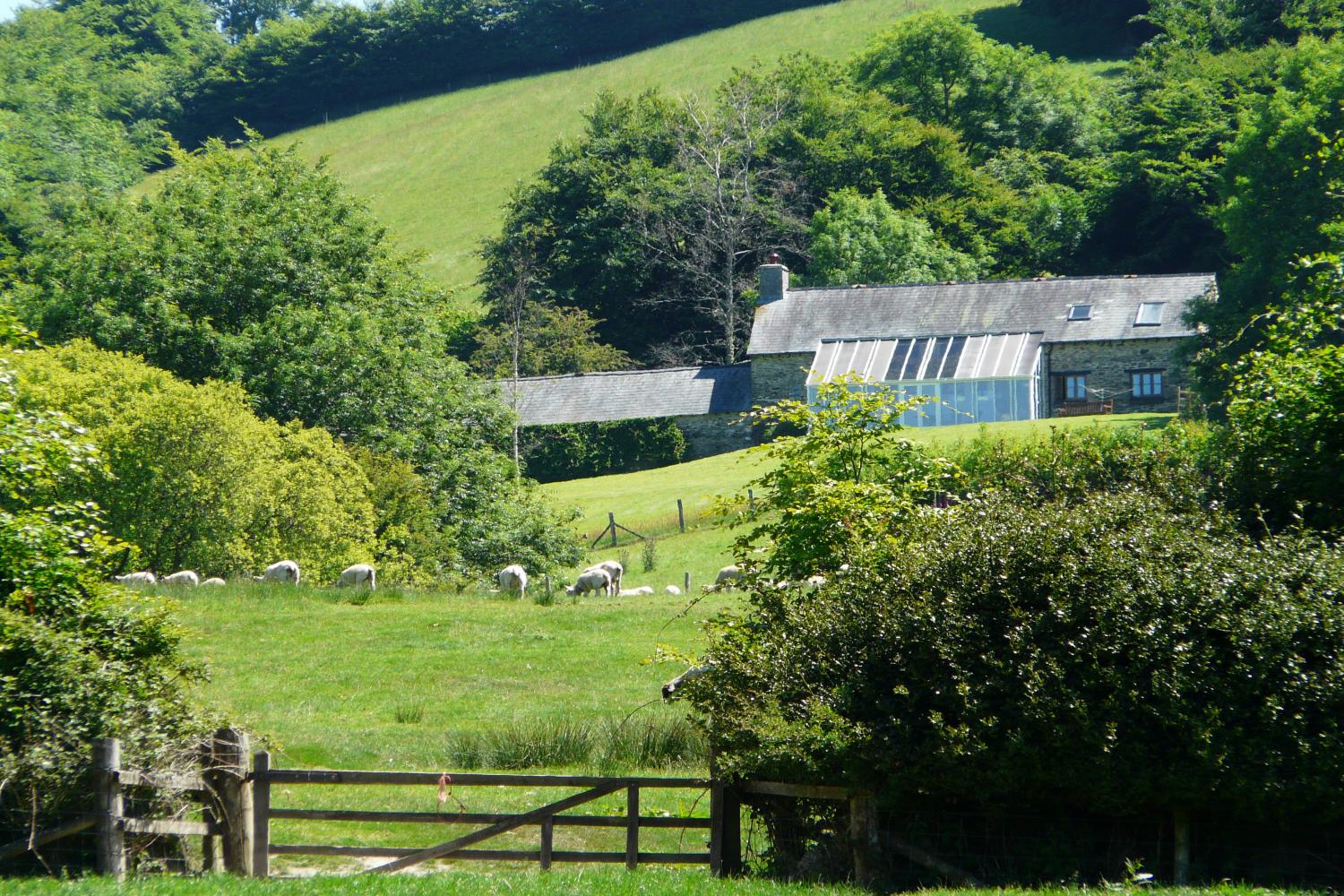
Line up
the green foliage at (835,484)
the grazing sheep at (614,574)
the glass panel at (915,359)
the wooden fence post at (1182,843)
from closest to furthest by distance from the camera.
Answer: the wooden fence post at (1182,843) → the green foliage at (835,484) → the grazing sheep at (614,574) → the glass panel at (915,359)

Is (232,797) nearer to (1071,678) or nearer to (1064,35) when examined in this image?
(1071,678)

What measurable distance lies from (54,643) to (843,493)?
6866mm

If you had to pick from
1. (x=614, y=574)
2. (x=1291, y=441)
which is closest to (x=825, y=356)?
(x=614, y=574)

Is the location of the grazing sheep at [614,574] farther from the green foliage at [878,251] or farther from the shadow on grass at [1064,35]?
the shadow on grass at [1064,35]

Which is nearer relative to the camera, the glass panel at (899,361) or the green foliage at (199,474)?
the green foliage at (199,474)

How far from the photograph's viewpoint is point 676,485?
48812 millimetres

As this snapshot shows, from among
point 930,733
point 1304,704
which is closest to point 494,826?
point 930,733

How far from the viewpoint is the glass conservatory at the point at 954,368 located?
173 feet

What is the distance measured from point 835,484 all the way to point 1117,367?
1707 inches

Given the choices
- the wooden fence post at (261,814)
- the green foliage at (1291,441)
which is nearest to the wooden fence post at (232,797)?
the wooden fence post at (261,814)

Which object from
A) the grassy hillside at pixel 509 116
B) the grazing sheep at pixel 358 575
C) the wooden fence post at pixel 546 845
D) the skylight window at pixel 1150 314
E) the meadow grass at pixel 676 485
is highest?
the grassy hillside at pixel 509 116

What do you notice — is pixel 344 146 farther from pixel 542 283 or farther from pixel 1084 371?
pixel 1084 371

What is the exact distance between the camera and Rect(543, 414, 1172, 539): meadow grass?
136 feet

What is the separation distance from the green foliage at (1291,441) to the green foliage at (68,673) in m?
9.40
